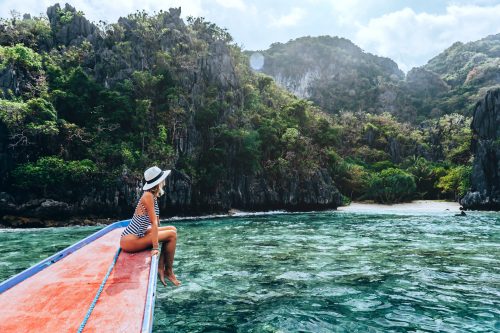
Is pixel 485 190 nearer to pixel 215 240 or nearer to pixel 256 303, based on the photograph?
pixel 215 240

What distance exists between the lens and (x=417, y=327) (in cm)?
521

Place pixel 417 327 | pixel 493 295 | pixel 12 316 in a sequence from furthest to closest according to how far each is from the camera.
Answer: pixel 493 295, pixel 417 327, pixel 12 316

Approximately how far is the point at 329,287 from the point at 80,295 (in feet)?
17.7

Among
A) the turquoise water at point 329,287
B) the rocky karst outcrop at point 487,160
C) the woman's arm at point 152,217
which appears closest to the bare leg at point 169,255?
the woman's arm at point 152,217

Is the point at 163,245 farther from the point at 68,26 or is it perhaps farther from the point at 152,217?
the point at 68,26

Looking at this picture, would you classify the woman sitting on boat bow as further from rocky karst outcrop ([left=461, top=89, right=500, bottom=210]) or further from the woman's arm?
rocky karst outcrop ([left=461, top=89, right=500, bottom=210])

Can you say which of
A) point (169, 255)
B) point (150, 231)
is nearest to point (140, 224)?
point (150, 231)

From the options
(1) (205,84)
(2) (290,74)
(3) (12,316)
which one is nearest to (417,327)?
(3) (12,316)

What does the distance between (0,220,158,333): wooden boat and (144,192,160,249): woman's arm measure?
0.88 ft

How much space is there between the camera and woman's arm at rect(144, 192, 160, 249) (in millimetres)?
4867

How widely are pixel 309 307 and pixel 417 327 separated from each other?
1.81 metres

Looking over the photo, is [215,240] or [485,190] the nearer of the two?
[215,240]

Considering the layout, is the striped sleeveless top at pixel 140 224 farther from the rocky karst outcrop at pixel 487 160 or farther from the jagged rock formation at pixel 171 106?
the rocky karst outcrop at pixel 487 160

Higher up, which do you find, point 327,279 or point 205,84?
point 205,84
